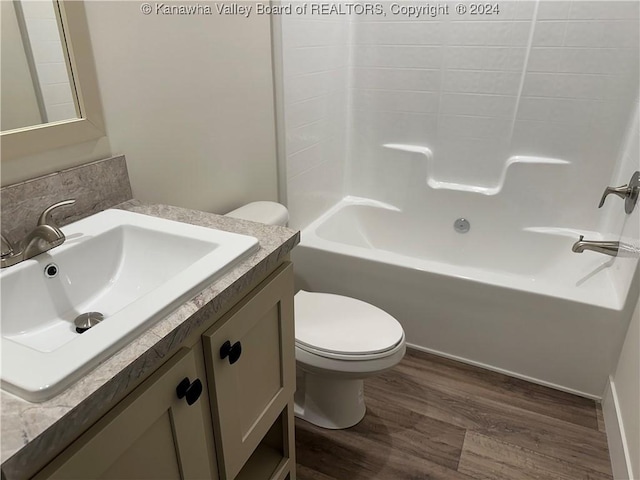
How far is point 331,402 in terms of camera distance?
68.8 inches

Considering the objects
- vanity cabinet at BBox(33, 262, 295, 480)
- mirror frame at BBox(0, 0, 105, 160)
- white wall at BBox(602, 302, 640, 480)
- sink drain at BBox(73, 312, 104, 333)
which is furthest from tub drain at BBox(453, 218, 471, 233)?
sink drain at BBox(73, 312, 104, 333)

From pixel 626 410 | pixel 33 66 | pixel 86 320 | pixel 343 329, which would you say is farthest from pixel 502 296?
pixel 33 66

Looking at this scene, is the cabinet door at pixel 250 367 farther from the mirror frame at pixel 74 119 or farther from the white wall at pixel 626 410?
the white wall at pixel 626 410

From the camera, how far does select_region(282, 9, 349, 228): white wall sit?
6.56ft

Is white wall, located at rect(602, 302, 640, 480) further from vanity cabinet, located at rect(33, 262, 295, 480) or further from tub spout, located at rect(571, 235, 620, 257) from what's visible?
vanity cabinet, located at rect(33, 262, 295, 480)

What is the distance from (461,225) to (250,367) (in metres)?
1.82

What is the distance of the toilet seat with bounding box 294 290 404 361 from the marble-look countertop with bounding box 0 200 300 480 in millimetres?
636

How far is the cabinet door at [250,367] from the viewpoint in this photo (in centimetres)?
95

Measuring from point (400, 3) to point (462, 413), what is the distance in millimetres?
1953

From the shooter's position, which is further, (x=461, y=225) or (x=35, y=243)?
(x=461, y=225)

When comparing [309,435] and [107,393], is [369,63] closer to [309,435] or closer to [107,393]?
[309,435]

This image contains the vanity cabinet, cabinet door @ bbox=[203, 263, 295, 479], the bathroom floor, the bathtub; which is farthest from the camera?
the bathtub

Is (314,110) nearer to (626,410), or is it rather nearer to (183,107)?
(183,107)

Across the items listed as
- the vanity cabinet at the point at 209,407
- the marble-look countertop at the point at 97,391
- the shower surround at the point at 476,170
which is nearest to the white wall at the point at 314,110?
the shower surround at the point at 476,170
